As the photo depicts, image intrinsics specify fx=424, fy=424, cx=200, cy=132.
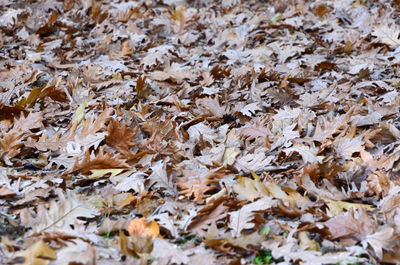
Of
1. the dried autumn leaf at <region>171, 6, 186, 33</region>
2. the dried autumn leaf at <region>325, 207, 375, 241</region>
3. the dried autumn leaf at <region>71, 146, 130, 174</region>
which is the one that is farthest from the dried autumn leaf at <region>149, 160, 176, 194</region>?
the dried autumn leaf at <region>171, 6, 186, 33</region>

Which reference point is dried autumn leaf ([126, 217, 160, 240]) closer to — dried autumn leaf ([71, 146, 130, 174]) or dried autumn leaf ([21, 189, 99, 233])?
dried autumn leaf ([21, 189, 99, 233])

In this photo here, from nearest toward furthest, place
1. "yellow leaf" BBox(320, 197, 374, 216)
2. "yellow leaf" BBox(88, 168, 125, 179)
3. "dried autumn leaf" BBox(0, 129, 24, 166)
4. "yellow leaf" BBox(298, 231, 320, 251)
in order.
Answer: "yellow leaf" BBox(298, 231, 320, 251)
"yellow leaf" BBox(320, 197, 374, 216)
"yellow leaf" BBox(88, 168, 125, 179)
"dried autumn leaf" BBox(0, 129, 24, 166)

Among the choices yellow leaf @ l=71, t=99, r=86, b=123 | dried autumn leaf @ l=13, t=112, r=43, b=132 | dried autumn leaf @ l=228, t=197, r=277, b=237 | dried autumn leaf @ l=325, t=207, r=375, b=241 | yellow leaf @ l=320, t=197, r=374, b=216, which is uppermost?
dried autumn leaf @ l=13, t=112, r=43, b=132

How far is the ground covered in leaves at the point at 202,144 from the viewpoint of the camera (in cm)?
196

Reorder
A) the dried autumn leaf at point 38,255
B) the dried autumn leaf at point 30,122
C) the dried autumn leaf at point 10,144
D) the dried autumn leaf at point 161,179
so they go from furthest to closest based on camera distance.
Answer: the dried autumn leaf at point 30,122
the dried autumn leaf at point 10,144
the dried autumn leaf at point 161,179
the dried autumn leaf at point 38,255

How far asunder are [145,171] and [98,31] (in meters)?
3.15

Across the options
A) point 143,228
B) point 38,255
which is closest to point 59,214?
point 38,255

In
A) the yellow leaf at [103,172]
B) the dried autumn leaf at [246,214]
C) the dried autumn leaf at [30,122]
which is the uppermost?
the dried autumn leaf at [30,122]

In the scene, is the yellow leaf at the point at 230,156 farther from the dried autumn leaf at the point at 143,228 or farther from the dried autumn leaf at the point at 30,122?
the dried autumn leaf at the point at 30,122

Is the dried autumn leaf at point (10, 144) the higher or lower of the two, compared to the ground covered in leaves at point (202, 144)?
higher

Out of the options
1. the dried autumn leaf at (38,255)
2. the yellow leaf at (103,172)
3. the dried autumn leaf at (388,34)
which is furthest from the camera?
the dried autumn leaf at (388,34)

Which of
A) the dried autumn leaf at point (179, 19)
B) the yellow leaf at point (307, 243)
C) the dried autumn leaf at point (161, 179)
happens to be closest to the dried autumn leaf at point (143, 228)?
the dried autumn leaf at point (161, 179)

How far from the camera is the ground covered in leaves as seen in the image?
196 cm

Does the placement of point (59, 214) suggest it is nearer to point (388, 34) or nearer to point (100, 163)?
point (100, 163)
